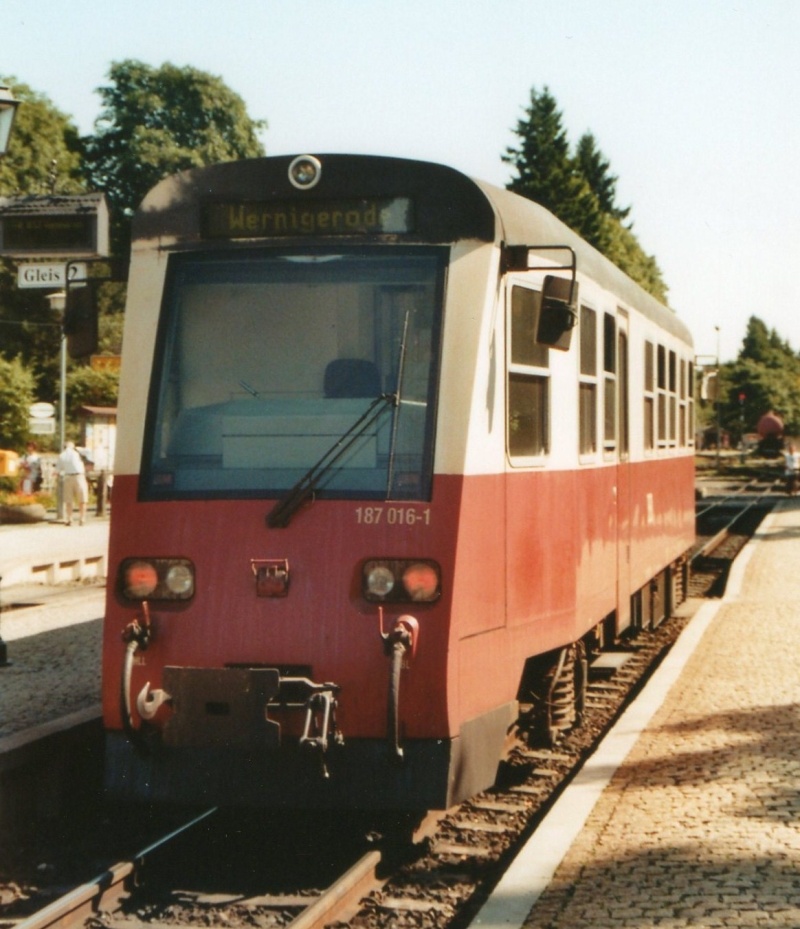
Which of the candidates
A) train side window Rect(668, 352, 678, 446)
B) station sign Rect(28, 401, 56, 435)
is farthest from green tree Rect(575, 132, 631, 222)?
train side window Rect(668, 352, 678, 446)

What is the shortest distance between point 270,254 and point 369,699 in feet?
6.79

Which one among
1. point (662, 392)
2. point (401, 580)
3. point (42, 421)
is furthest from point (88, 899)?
point (42, 421)

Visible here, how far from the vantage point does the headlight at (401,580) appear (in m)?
6.67

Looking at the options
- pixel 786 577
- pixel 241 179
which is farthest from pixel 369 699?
pixel 786 577

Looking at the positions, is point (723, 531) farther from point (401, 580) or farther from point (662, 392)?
point (401, 580)

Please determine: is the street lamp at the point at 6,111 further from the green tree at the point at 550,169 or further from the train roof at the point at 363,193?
the green tree at the point at 550,169

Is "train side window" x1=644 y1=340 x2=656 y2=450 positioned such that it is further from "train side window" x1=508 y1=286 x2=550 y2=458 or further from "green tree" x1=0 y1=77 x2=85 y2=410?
"green tree" x1=0 y1=77 x2=85 y2=410

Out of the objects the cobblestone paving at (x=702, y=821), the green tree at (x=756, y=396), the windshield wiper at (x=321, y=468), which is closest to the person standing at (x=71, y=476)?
the cobblestone paving at (x=702, y=821)

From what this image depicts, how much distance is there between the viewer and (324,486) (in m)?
6.88

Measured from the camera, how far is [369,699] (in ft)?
21.9

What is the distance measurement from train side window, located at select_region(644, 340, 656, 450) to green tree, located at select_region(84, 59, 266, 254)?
183 feet

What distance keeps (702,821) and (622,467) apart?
3.74m

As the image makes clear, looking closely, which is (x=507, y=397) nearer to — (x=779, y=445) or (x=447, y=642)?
(x=447, y=642)

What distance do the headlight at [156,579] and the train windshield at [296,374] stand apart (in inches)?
12.5
